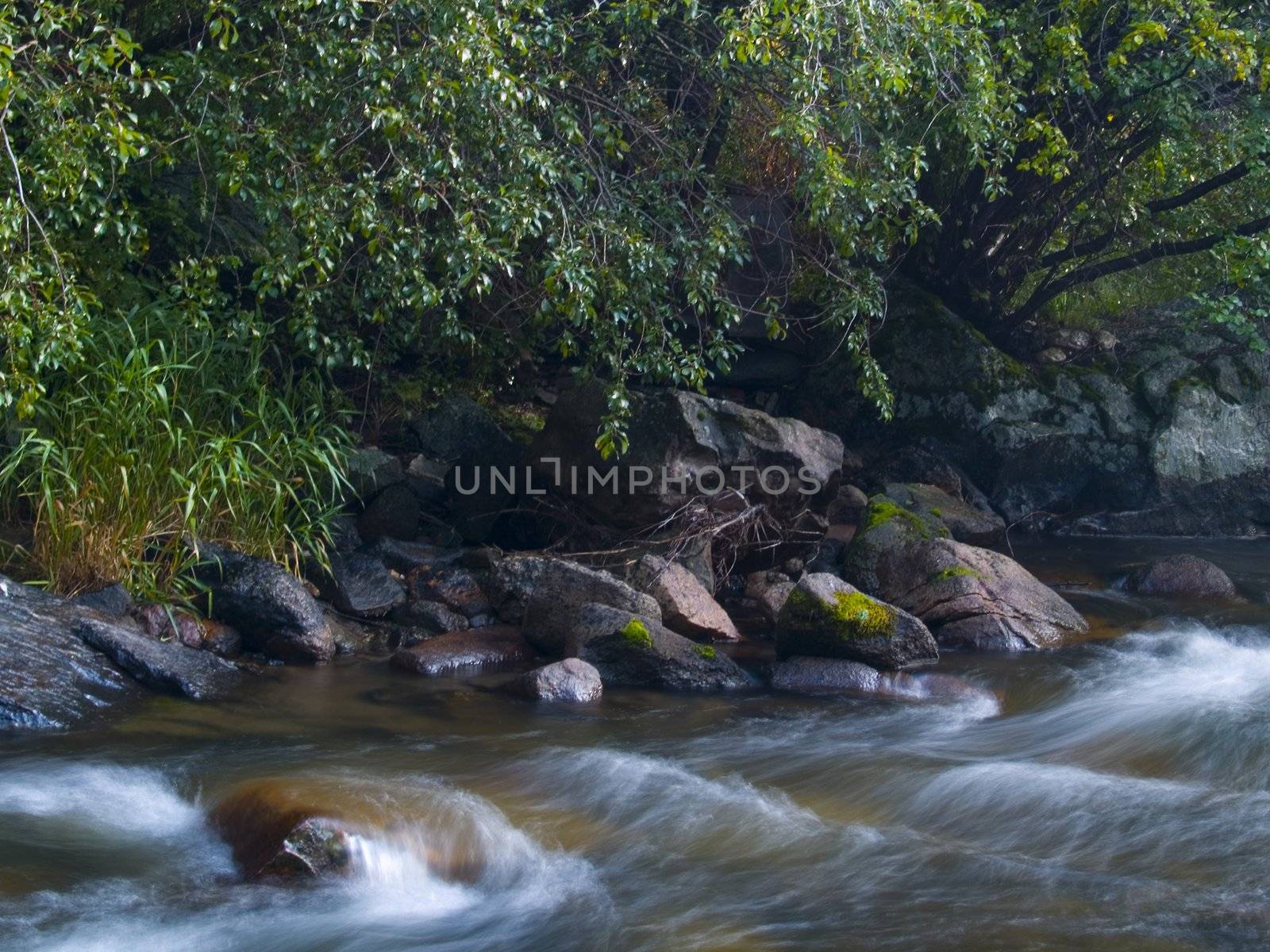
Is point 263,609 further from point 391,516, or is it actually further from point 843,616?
point 843,616

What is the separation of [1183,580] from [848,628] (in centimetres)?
345

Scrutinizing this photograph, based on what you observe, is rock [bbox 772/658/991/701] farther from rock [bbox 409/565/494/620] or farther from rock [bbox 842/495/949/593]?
rock [bbox 409/565/494/620]

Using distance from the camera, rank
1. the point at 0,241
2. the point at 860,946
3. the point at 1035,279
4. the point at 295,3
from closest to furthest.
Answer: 1. the point at 860,946
2. the point at 0,241
3. the point at 295,3
4. the point at 1035,279

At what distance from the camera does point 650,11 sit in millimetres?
7102

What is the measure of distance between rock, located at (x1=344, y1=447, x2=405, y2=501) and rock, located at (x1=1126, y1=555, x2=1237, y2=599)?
537cm

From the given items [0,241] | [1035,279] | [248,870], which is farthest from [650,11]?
[1035,279]

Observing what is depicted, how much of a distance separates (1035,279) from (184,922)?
10535 mm

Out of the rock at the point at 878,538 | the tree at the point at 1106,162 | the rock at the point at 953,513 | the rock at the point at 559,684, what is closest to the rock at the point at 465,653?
the rock at the point at 559,684

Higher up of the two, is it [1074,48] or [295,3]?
[1074,48]

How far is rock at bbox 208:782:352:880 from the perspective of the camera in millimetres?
4312

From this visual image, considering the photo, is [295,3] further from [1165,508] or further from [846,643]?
[1165,508]

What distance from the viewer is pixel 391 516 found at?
872cm

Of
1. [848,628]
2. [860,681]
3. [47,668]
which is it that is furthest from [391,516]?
[860,681]

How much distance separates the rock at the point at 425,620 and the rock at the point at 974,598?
8.87 ft
